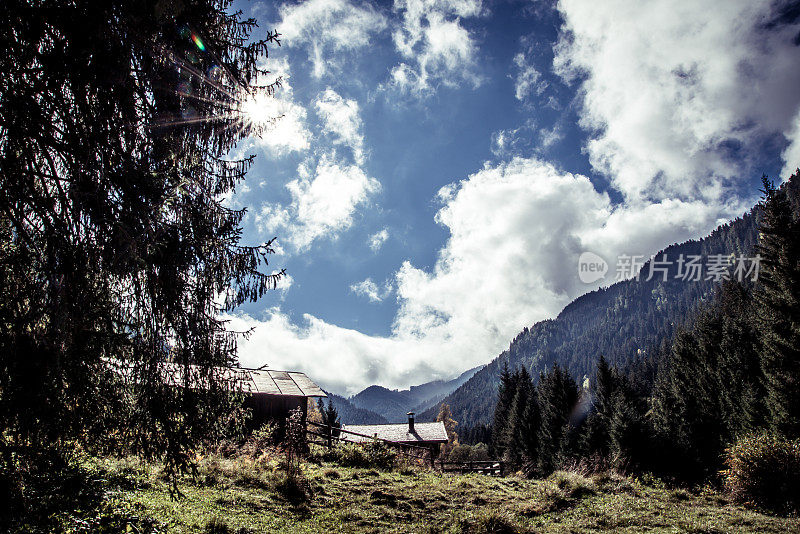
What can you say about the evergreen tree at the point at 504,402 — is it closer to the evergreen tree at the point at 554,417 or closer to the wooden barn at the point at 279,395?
the evergreen tree at the point at 554,417

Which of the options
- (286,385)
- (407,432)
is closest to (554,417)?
(407,432)

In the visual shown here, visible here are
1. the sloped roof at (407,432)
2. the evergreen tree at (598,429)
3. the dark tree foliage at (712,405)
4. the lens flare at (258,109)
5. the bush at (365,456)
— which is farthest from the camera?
the sloped roof at (407,432)

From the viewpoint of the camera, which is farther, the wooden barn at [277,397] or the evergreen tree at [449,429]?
the evergreen tree at [449,429]

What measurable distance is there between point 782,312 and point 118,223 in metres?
27.2

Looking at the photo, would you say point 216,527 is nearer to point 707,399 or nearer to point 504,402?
point 707,399

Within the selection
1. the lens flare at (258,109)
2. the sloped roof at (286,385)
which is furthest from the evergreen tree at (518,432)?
the lens flare at (258,109)

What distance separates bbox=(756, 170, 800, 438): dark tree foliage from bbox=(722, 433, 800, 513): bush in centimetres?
608

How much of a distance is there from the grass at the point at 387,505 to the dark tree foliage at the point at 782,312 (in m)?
8.17

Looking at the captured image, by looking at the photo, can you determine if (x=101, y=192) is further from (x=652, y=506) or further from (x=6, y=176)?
(x=652, y=506)

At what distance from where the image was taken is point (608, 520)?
10.2 meters

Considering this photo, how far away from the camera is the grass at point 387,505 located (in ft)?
27.7

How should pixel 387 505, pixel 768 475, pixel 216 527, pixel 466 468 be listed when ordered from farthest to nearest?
pixel 466 468 → pixel 768 475 → pixel 387 505 → pixel 216 527

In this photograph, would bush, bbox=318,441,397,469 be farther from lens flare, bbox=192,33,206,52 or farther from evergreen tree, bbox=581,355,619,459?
evergreen tree, bbox=581,355,619,459

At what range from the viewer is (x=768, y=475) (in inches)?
516
